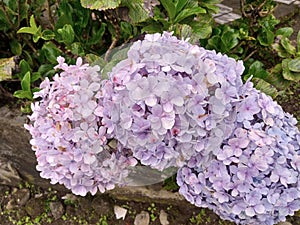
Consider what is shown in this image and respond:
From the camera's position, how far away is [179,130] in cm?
118

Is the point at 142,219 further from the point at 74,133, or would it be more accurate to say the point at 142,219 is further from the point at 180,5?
the point at 180,5

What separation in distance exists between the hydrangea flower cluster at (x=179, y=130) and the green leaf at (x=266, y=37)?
568 millimetres

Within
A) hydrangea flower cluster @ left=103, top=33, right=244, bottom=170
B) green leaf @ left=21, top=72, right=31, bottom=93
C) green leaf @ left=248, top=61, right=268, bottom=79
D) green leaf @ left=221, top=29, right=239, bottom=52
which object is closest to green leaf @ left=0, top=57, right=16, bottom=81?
green leaf @ left=21, top=72, right=31, bottom=93

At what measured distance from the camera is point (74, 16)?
1.93 m

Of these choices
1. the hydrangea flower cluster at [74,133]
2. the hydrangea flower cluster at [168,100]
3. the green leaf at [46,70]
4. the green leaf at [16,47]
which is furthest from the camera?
the green leaf at [16,47]

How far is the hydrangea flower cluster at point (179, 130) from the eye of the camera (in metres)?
1.17

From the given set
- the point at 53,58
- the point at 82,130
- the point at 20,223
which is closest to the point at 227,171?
the point at 82,130

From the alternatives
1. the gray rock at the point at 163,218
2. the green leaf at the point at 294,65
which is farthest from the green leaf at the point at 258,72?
the gray rock at the point at 163,218

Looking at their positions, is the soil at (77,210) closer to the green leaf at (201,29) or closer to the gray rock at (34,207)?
the gray rock at (34,207)

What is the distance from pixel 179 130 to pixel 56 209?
1171 mm

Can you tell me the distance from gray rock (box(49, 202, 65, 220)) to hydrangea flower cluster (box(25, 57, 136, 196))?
75cm

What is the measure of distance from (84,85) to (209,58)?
1.20ft

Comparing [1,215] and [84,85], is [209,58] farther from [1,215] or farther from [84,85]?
[1,215]

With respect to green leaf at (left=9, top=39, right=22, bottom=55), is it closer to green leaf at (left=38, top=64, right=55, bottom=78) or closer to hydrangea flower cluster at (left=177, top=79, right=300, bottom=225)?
green leaf at (left=38, top=64, right=55, bottom=78)
